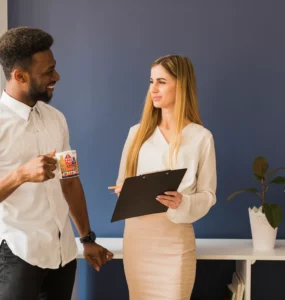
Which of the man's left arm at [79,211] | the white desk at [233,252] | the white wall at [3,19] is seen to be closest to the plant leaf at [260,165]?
the white desk at [233,252]

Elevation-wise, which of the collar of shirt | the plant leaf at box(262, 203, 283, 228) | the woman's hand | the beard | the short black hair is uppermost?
the short black hair

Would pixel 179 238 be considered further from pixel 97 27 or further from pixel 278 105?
pixel 97 27

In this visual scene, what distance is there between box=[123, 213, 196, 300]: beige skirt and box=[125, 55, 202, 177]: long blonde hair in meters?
0.26

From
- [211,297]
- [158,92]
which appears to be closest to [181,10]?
[158,92]

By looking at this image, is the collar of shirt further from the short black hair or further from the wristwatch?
the wristwatch

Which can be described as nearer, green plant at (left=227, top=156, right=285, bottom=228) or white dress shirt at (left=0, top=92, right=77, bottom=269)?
white dress shirt at (left=0, top=92, right=77, bottom=269)

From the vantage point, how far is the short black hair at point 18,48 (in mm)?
1722

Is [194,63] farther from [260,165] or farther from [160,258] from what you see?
[160,258]

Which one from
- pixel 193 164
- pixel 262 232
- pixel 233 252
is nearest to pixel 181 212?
pixel 193 164

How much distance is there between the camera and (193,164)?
2.20m

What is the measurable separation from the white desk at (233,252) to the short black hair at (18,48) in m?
1.03

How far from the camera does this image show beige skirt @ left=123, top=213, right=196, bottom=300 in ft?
7.20

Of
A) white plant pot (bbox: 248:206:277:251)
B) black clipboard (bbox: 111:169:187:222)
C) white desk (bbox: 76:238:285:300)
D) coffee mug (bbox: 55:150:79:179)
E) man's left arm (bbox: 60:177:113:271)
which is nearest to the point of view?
coffee mug (bbox: 55:150:79:179)

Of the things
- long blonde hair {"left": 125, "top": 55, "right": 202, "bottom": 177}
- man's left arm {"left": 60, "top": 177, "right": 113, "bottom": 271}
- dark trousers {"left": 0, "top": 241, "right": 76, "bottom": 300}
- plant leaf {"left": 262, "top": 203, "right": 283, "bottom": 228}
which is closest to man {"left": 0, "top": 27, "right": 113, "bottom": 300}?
dark trousers {"left": 0, "top": 241, "right": 76, "bottom": 300}
